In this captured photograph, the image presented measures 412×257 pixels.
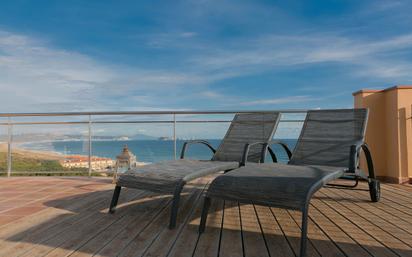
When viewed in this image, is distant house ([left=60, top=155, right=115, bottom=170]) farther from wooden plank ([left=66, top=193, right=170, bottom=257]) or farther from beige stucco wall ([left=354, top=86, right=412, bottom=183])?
beige stucco wall ([left=354, top=86, right=412, bottom=183])

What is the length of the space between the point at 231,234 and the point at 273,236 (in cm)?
29

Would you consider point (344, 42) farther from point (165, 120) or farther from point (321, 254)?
point (321, 254)

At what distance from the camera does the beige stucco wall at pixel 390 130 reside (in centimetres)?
417

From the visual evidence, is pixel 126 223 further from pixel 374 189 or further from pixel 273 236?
pixel 374 189

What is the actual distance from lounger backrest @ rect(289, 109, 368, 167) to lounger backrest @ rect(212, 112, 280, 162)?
374 mm

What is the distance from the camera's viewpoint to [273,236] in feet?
6.78

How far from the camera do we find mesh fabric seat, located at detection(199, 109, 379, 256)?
6.16 feet

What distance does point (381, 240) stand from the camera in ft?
6.46

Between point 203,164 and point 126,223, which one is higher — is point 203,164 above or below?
above

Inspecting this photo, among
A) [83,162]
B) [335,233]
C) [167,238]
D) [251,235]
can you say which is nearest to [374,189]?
[335,233]

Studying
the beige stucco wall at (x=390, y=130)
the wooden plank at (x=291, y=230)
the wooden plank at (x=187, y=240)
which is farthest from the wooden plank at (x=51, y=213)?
the beige stucco wall at (x=390, y=130)

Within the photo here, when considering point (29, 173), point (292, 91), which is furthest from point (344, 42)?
point (292, 91)

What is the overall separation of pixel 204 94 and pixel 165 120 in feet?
144

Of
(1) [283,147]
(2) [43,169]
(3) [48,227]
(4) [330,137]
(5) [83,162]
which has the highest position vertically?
(4) [330,137]
